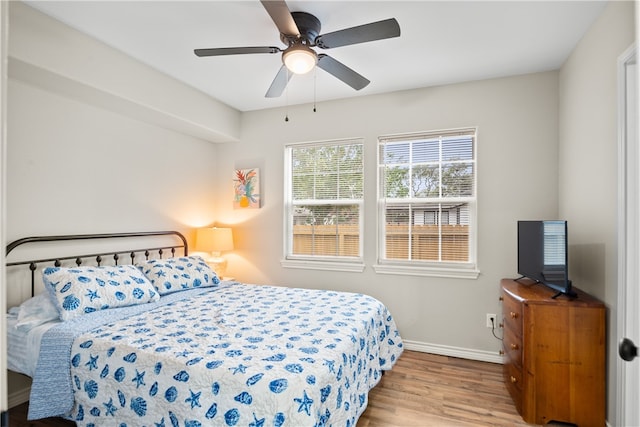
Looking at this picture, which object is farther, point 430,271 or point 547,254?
point 430,271

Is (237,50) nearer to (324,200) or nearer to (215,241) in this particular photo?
(324,200)

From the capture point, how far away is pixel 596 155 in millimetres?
2230

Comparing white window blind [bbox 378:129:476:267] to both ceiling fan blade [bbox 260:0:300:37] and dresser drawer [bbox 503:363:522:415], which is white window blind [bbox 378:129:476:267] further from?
ceiling fan blade [bbox 260:0:300:37]

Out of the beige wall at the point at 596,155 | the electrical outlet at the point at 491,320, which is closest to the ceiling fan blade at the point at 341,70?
the beige wall at the point at 596,155

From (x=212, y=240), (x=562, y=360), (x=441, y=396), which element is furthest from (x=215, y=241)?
(x=562, y=360)

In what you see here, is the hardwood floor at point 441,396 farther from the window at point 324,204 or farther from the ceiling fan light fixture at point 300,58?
the ceiling fan light fixture at point 300,58

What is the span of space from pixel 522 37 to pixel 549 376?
2341 millimetres

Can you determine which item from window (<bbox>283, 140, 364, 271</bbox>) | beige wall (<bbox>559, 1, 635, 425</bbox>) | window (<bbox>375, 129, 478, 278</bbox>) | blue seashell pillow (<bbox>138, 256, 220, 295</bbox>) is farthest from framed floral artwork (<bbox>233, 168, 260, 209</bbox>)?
beige wall (<bbox>559, 1, 635, 425</bbox>)

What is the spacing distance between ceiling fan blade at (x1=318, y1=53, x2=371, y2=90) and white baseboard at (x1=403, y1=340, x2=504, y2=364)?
2.52 metres

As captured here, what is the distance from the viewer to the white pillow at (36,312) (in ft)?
6.75

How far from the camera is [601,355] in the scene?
81.3 inches

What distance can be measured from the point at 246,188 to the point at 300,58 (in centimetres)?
223

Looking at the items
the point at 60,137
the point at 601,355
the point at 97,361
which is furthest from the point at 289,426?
the point at 60,137

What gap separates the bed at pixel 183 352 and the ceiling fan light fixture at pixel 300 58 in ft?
5.44
